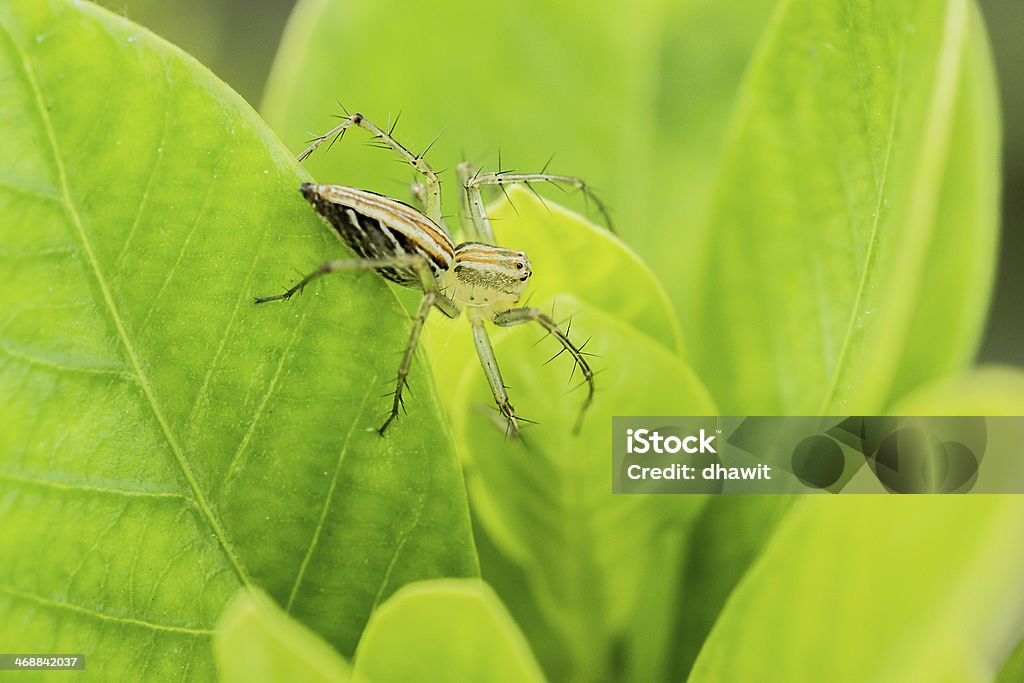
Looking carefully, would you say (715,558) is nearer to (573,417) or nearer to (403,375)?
(573,417)

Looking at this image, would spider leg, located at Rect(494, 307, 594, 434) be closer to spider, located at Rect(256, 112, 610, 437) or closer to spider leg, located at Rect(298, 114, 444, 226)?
spider, located at Rect(256, 112, 610, 437)

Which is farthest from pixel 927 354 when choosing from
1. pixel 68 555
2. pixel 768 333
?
pixel 68 555

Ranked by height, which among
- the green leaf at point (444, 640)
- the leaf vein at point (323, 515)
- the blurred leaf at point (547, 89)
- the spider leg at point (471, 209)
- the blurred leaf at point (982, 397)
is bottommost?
the green leaf at point (444, 640)

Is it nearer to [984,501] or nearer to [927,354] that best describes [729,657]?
[984,501]

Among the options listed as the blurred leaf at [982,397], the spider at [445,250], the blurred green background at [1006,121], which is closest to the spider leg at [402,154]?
the spider at [445,250]

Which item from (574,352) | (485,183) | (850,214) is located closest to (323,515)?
(574,352)

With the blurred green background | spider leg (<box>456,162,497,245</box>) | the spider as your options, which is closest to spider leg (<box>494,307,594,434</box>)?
the spider

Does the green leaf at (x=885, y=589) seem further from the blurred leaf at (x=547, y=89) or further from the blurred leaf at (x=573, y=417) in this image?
the blurred leaf at (x=547, y=89)
